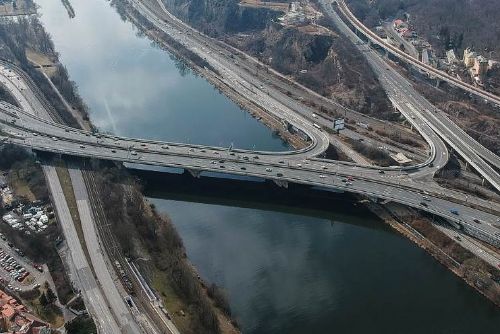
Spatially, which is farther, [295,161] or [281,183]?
[295,161]

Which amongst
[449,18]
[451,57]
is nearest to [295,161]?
[451,57]

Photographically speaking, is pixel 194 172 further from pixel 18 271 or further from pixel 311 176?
pixel 18 271

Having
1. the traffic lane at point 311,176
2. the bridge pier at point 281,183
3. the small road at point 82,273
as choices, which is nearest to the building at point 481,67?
the traffic lane at point 311,176

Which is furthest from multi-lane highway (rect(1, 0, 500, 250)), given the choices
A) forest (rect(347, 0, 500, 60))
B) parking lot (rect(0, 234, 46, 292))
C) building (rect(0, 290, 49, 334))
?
forest (rect(347, 0, 500, 60))

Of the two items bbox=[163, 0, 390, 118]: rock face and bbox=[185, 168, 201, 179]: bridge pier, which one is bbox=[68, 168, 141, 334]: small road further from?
bbox=[163, 0, 390, 118]: rock face

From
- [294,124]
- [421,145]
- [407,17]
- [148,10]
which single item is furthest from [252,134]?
[148,10]

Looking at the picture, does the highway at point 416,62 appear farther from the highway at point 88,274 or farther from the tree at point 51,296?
the tree at point 51,296
